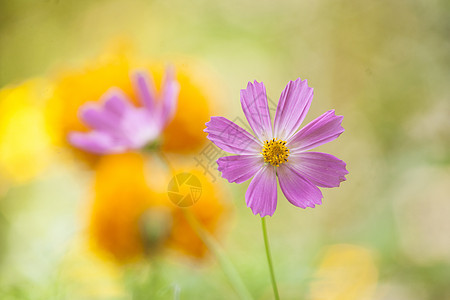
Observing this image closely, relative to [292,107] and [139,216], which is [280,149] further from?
[139,216]

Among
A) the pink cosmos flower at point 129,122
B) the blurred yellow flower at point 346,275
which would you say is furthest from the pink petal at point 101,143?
the blurred yellow flower at point 346,275

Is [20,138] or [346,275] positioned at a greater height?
[20,138]

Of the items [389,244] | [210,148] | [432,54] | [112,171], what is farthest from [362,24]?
[210,148]

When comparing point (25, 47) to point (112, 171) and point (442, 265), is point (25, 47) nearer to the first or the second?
point (112, 171)

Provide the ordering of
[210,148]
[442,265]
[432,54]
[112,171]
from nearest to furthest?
[210,148]
[112,171]
[442,265]
[432,54]

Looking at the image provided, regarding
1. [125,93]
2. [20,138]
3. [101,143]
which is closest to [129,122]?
[101,143]

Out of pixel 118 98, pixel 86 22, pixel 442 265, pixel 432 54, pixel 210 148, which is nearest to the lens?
pixel 210 148

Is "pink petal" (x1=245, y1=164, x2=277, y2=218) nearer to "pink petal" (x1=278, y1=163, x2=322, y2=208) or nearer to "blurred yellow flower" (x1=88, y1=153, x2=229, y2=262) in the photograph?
"pink petal" (x1=278, y1=163, x2=322, y2=208)
